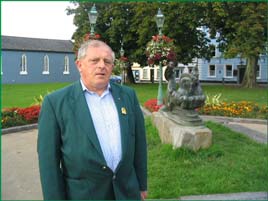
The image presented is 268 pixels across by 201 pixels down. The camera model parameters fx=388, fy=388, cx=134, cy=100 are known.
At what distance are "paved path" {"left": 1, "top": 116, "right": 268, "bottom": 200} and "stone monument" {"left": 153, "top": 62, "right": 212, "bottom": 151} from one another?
8.19ft

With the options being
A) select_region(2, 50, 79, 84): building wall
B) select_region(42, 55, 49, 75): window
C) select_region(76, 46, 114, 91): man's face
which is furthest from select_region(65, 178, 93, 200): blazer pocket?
select_region(42, 55, 49, 75): window

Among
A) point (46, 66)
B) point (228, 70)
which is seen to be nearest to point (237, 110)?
point (228, 70)

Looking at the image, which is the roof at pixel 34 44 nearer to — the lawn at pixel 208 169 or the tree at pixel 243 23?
the tree at pixel 243 23

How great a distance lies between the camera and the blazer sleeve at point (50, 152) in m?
3.15

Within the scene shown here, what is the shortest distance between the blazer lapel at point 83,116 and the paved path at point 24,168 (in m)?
2.95

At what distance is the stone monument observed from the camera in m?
8.17

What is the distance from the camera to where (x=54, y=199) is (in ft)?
10.6

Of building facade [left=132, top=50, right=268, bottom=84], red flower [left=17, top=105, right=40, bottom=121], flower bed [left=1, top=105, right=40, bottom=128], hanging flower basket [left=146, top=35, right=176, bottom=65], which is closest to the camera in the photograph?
flower bed [left=1, top=105, right=40, bottom=128]

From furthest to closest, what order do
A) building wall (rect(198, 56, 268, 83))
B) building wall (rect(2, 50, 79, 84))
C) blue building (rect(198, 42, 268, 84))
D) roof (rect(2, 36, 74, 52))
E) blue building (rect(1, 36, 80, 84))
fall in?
roof (rect(2, 36, 74, 52)) < blue building (rect(1, 36, 80, 84)) < building wall (rect(2, 50, 79, 84)) < blue building (rect(198, 42, 268, 84)) < building wall (rect(198, 56, 268, 83))

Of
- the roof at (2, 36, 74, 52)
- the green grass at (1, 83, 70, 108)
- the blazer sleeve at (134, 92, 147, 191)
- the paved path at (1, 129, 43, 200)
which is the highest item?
the roof at (2, 36, 74, 52)

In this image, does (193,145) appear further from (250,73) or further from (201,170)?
(250,73)

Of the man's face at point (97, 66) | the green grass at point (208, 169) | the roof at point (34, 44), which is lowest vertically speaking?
the green grass at point (208, 169)

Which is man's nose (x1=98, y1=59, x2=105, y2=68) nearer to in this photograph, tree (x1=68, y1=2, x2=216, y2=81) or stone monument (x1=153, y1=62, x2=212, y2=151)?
stone monument (x1=153, y1=62, x2=212, y2=151)

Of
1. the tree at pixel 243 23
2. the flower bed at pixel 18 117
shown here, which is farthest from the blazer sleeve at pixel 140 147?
the tree at pixel 243 23
